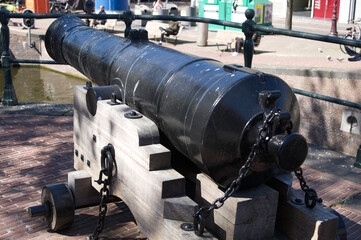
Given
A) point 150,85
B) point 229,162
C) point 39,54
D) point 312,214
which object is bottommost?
point 39,54

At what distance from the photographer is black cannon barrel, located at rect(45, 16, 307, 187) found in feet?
8.59

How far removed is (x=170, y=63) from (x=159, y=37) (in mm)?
17271

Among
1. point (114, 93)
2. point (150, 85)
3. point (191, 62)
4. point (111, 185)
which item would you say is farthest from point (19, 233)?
point (191, 62)

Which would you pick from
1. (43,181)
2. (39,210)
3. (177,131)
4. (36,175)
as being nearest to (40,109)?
(36,175)

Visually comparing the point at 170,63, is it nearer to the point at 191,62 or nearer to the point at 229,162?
the point at 191,62

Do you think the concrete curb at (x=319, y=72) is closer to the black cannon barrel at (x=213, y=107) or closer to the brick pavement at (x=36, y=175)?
the brick pavement at (x=36, y=175)

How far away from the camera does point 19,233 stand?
3.79 meters

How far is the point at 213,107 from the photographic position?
8.69 feet

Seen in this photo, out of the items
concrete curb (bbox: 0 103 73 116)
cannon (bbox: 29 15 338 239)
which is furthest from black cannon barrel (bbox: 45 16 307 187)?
concrete curb (bbox: 0 103 73 116)

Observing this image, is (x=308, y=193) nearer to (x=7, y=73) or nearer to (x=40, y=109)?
(x=40, y=109)

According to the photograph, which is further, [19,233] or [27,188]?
[27,188]

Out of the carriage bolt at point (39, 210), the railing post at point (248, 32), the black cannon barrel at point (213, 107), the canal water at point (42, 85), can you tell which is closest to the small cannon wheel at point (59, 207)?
the carriage bolt at point (39, 210)

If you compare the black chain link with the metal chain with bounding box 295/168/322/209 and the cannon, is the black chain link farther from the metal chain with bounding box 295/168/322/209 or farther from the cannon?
the metal chain with bounding box 295/168/322/209

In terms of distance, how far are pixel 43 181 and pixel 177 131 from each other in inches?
85.7
